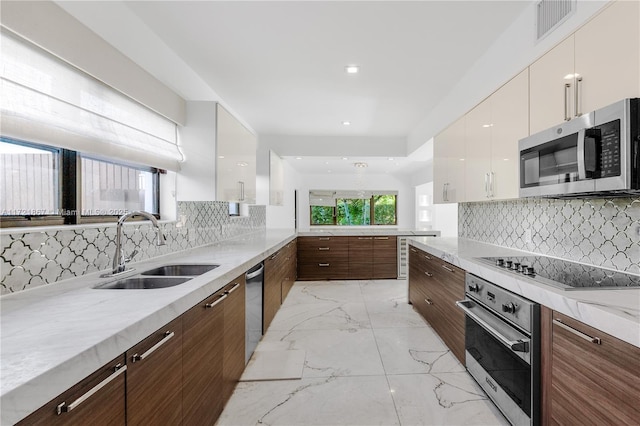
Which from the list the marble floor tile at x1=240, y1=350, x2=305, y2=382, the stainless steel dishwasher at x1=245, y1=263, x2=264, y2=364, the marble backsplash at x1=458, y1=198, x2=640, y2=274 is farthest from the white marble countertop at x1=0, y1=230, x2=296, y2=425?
the marble backsplash at x1=458, y1=198, x2=640, y2=274

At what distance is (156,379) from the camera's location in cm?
108

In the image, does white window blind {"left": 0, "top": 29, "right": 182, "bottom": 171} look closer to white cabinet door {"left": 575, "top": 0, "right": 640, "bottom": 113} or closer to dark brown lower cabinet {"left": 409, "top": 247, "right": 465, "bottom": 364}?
dark brown lower cabinet {"left": 409, "top": 247, "right": 465, "bottom": 364}

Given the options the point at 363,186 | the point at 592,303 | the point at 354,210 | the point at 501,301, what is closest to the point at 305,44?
the point at 501,301

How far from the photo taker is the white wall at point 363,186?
8.70 metres

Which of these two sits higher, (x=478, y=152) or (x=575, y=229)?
(x=478, y=152)

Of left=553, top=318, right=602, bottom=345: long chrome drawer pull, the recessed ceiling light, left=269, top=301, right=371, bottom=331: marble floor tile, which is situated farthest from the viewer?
left=269, top=301, right=371, bottom=331: marble floor tile

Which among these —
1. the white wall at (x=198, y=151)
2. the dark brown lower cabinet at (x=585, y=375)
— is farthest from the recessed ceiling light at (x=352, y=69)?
the dark brown lower cabinet at (x=585, y=375)

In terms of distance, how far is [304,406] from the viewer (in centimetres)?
188

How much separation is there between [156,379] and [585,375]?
1.57 m

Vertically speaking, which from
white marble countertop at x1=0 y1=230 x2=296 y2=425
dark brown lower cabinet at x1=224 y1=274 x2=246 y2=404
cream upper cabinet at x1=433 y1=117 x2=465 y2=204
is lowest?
dark brown lower cabinet at x1=224 y1=274 x2=246 y2=404

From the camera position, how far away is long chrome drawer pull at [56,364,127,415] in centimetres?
70

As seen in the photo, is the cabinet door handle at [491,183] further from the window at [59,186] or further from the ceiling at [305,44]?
the window at [59,186]

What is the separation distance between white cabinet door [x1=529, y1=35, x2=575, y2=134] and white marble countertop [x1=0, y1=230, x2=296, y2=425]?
2.05 meters

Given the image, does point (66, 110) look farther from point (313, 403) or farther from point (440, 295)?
point (440, 295)
